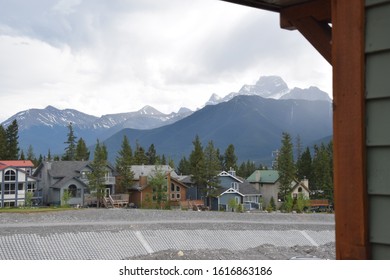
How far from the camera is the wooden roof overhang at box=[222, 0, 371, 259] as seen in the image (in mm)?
1539

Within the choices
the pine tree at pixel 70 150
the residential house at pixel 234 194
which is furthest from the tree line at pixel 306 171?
the pine tree at pixel 70 150

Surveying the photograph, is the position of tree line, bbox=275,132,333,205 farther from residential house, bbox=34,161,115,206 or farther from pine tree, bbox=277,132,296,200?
residential house, bbox=34,161,115,206

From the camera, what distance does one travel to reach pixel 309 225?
1897cm

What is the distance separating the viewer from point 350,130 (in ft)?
5.20

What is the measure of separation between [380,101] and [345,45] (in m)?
0.27

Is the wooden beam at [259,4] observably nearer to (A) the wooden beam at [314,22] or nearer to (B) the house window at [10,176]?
(A) the wooden beam at [314,22]

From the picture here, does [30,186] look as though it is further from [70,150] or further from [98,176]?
[70,150]

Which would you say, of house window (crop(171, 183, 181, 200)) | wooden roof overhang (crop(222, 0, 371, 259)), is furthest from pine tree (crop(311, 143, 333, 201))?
wooden roof overhang (crop(222, 0, 371, 259))

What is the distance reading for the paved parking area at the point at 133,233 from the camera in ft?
46.0

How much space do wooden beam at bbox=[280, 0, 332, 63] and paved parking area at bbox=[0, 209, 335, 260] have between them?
11926mm

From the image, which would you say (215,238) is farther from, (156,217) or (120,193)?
(120,193)

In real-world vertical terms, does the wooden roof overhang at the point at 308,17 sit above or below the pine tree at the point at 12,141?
below

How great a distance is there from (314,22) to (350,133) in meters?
0.81

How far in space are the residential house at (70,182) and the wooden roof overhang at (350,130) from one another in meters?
30.3
